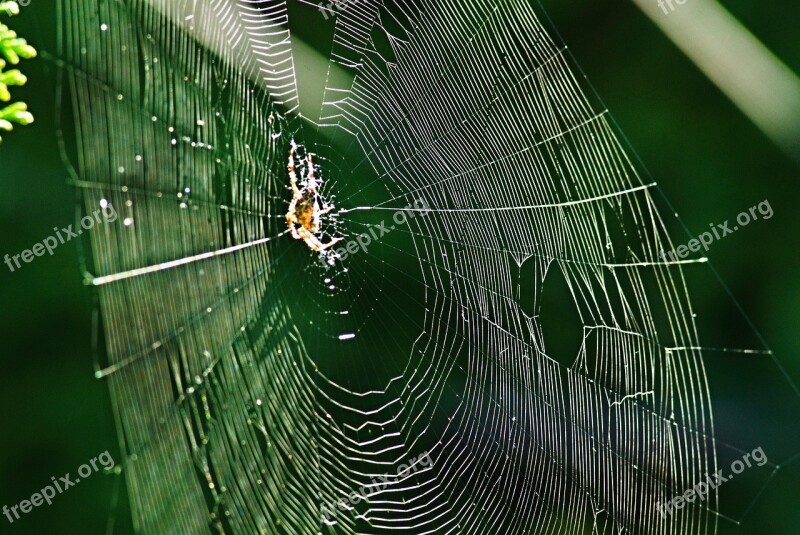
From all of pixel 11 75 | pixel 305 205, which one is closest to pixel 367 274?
pixel 305 205

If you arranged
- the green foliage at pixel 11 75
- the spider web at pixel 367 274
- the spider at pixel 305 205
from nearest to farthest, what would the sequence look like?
1. the green foliage at pixel 11 75
2. the spider web at pixel 367 274
3. the spider at pixel 305 205

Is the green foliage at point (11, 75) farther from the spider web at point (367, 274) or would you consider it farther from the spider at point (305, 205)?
the spider at point (305, 205)

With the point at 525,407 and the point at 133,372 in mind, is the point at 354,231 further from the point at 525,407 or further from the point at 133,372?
the point at 133,372

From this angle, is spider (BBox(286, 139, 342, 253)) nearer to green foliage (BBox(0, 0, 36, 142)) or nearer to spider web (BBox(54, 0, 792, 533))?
spider web (BBox(54, 0, 792, 533))

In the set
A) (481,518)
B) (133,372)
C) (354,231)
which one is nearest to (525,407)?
(481,518)

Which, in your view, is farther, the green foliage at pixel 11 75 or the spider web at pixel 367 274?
the spider web at pixel 367 274

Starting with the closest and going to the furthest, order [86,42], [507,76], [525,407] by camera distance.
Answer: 1. [86,42]
2. [507,76]
3. [525,407]

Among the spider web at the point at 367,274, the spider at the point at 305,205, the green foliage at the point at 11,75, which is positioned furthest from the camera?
the spider at the point at 305,205

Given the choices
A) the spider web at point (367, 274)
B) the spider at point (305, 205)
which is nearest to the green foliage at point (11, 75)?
the spider web at point (367, 274)
